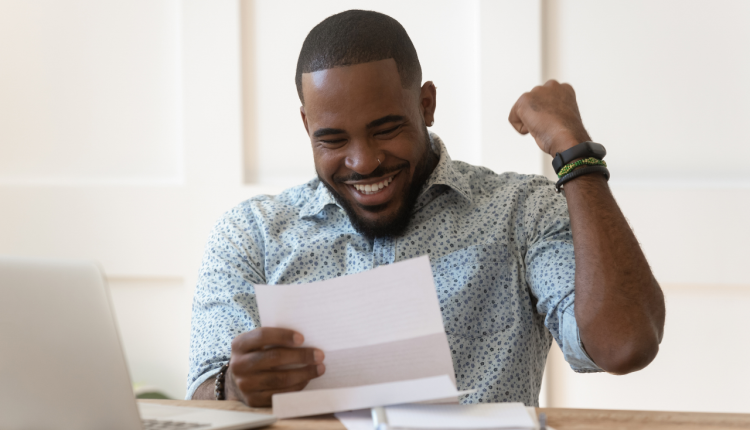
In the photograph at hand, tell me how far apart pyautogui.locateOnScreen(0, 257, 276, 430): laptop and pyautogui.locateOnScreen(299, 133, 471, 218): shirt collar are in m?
0.71

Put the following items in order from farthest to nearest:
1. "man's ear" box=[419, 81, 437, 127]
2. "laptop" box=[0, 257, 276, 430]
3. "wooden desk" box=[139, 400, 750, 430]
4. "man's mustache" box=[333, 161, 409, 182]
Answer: "man's ear" box=[419, 81, 437, 127], "man's mustache" box=[333, 161, 409, 182], "wooden desk" box=[139, 400, 750, 430], "laptop" box=[0, 257, 276, 430]

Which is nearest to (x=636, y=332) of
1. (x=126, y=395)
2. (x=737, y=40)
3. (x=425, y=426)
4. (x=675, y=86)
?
(x=425, y=426)

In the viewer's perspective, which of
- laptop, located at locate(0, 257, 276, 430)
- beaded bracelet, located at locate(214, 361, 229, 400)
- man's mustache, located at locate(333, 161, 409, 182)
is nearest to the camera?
laptop, located at locate(0, 257, 276, 430)

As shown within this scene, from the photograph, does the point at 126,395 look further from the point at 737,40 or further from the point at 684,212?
the point at 737,40

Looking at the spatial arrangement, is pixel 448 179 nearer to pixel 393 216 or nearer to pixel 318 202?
pixel 393 216

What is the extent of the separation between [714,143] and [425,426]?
1494 mm

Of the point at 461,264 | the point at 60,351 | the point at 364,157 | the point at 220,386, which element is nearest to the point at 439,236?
the point at 461,264

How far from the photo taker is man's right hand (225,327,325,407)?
0.86 m

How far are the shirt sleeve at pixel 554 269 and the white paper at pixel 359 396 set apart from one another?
41cm

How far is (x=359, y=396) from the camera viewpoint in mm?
861

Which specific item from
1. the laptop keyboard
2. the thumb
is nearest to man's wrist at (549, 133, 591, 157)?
the thumb

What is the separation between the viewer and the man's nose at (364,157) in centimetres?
125

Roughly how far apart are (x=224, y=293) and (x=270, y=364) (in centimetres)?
42

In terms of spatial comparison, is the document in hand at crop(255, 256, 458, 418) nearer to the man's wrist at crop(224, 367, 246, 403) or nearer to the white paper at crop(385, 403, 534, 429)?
the white paper at crop(385, 403, 534, 429)
